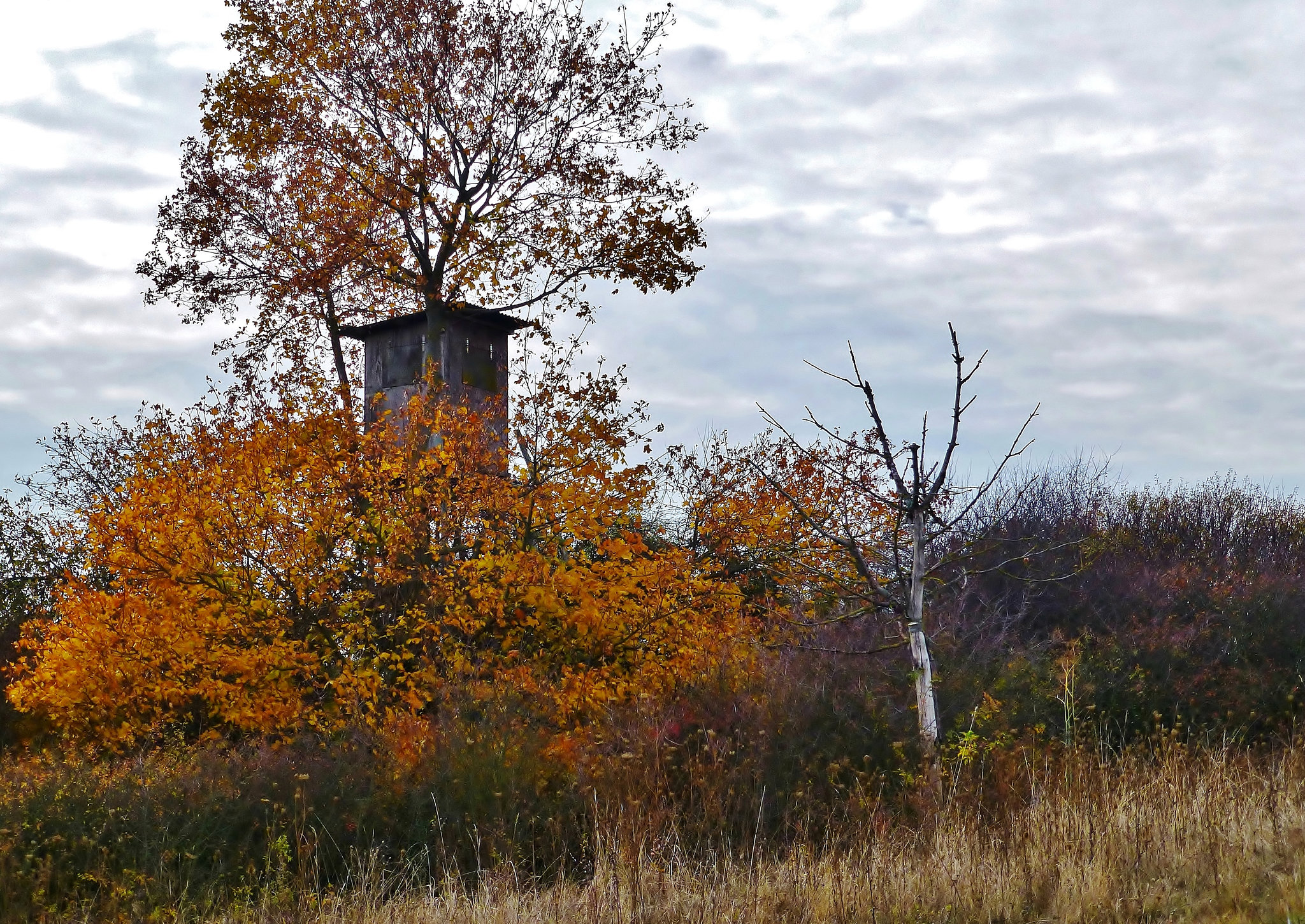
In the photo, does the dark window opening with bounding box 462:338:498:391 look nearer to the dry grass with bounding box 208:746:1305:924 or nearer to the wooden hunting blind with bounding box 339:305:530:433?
the wooden hunting blind with bounding box 339:305:530:433

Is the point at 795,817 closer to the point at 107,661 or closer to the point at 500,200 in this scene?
the point at 107,661

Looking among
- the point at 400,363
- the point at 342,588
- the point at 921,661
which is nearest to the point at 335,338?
the point at 400,363

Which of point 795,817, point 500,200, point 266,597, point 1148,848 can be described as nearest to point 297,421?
point 266,597

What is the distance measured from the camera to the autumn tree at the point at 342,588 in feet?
35.2

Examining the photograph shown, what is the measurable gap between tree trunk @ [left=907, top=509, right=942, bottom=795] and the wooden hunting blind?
10.5 m

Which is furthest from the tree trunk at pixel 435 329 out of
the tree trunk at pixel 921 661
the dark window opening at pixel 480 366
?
the tree trunk at pixel 921 661

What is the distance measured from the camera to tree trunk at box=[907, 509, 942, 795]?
739cm

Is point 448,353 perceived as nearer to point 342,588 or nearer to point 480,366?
point 480,366

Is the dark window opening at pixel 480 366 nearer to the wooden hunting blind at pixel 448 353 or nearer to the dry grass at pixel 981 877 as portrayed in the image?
the wooden hunting blind at pixel 448 353

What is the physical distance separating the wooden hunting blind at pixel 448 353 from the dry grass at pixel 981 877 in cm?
1126

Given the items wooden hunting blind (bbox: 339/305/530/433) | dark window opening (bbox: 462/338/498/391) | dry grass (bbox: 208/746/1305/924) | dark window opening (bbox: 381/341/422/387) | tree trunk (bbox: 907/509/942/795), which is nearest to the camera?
dry grass (bbox: 208/746/1305/924)

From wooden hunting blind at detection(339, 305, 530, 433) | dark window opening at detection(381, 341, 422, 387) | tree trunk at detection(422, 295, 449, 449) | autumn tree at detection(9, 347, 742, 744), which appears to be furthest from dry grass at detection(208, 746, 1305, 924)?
dark window opening at detection(381, 341, 422, 387)

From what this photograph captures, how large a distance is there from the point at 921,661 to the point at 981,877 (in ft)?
6.31

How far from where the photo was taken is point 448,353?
687 inches
